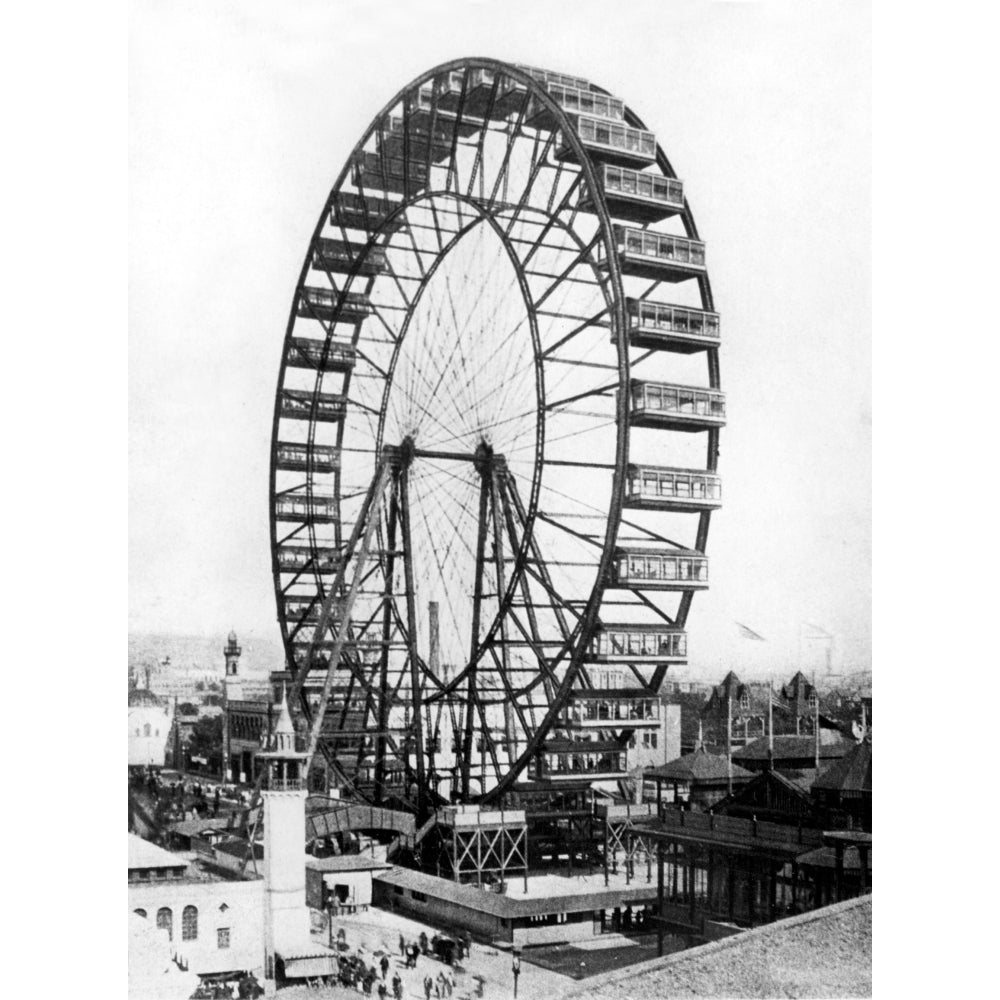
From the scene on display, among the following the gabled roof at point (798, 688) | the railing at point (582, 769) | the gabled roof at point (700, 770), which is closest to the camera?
the railing at point (582, 769)

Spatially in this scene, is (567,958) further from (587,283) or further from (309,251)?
(309,251)

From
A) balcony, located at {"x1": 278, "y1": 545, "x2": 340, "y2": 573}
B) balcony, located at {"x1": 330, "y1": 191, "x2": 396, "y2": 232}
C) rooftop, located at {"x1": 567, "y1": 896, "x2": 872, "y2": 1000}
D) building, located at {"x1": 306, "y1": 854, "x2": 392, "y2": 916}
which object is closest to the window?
building, located at {"x1": 306, "y1": 854, "x2": 392, "y2": 916}

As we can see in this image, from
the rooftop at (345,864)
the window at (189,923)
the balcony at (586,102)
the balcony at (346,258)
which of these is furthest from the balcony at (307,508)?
the window at (189,923)

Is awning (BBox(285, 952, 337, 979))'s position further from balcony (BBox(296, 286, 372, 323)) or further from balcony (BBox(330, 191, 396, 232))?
balcony (BBox(330, 191, 396, 232))

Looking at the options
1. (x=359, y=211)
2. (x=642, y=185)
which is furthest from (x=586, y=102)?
(x=359, y=211)

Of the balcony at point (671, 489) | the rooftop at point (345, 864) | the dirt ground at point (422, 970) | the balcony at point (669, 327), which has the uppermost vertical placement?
the balcony at point (669, 327)

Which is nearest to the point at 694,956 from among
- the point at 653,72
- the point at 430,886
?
the point at 430,886

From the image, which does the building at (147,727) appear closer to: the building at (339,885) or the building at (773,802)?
the building at (339,885)
